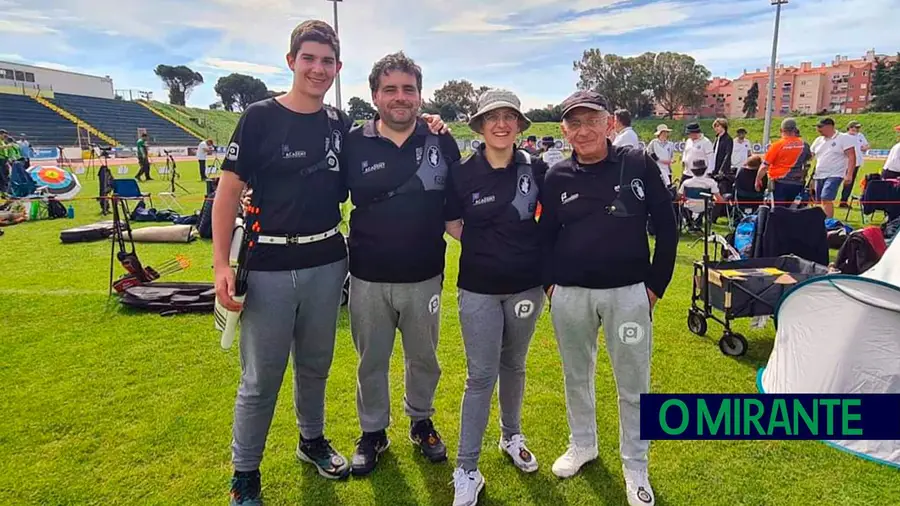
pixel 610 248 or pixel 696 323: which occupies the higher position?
pixel 610 248

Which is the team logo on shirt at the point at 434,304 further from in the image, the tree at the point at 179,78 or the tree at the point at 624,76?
the tree at the point at 179,78

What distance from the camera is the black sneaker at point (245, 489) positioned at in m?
2.48

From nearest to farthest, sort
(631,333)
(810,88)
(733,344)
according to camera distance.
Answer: (631,333) < (733,344) < (810,88)

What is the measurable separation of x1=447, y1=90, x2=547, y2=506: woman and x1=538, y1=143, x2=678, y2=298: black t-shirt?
0.49ft

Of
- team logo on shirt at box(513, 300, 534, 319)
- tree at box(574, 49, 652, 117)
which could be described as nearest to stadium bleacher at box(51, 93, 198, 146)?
tree at box(574, 49, 652, 117)

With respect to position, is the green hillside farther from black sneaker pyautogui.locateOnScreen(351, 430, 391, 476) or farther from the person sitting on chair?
black sneaker pyautogui.locateOnScreen(351, 430, 391, 476)

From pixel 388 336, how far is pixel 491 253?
2.36 ft

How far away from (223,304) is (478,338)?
3.74 ft

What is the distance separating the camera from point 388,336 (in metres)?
2.74

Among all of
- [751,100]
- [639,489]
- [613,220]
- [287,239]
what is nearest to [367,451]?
[287,239]

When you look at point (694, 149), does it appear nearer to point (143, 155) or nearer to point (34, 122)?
point (143, 155)

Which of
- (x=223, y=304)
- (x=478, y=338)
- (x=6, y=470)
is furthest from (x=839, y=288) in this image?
(x=6, y=470)

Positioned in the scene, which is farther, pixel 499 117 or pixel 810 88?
pixel 810 88

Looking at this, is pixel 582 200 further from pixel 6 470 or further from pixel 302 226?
pixel 6 470
